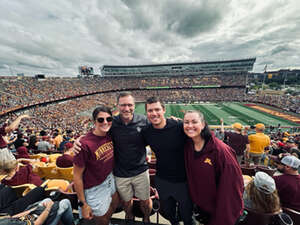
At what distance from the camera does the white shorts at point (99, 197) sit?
225 cm

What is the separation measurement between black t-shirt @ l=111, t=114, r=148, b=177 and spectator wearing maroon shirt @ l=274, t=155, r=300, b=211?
2.49 m

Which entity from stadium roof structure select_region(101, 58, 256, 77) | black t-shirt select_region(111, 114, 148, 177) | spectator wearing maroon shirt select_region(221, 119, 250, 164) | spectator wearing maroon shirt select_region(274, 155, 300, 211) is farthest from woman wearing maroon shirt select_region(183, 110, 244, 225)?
stadium roof structure select_region(101, 58, 256, 77)

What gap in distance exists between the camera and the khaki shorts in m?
2.47

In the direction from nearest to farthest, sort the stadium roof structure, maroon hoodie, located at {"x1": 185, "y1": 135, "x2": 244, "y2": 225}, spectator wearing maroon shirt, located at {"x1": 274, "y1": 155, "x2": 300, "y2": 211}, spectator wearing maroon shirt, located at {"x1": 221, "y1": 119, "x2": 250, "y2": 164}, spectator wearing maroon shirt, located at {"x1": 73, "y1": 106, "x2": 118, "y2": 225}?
maroon hoodie, located at {"x1": 185, "y1": 135, "x2": 244, "y2": 225}, spectator wearing maroon shirt, located at {"x1": 73, "y1": 106, "x2": 118, "y2": 225}, spectator wearing maroon shirt, located at {"x1": 274, "y1": 155, "x2": 300, "y2": 211}, spectator wearing maroon shirt, located at {"x1": 221, "y1": 119, "x2": 250, "y2": 164}, the stadium roof structure

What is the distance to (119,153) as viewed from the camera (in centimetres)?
239

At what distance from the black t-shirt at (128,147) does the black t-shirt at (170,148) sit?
263 millimetres

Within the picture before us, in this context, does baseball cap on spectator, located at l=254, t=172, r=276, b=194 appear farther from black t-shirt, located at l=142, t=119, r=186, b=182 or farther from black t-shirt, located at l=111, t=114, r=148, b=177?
black t-shirt, located at l=111, t=114, r=148, b=177

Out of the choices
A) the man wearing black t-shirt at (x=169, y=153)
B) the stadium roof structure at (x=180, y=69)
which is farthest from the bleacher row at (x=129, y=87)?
the man wearing black t-shirt at (x=169, y=153)

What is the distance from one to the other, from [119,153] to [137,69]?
65273 millimetres

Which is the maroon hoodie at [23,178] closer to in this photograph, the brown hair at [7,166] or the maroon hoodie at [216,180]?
the brown hair at [7,166]

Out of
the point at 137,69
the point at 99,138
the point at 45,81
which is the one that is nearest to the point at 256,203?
the point at 99,138

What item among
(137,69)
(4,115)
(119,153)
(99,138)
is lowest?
(4,115)

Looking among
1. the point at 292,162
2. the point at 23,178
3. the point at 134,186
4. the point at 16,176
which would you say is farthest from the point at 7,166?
the point at 292,162

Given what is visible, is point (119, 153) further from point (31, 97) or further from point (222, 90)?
point (222, 90)
